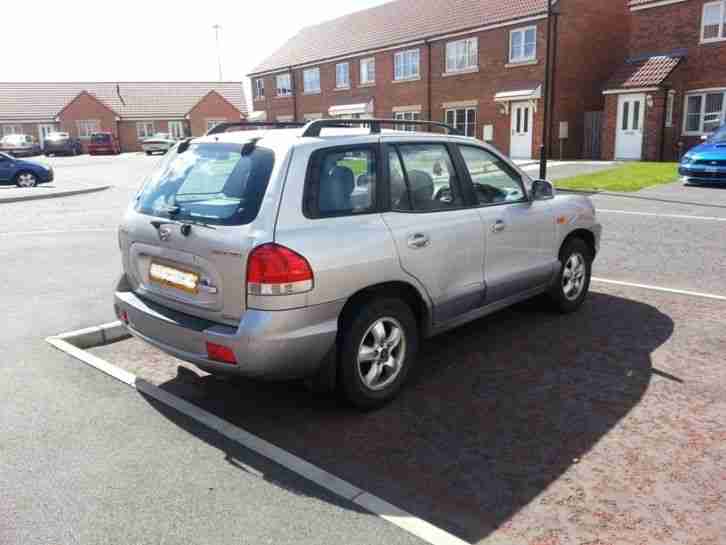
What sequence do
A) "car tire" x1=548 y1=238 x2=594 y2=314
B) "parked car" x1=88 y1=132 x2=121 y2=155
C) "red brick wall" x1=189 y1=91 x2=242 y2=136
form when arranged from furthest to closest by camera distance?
"red brick wall" x1=189 y1=91 x2=242 y2=136 → "parked car" x1=88 y1=132 x2=121 y2=155 → "car tire" x1=548 y1=238 x2=594 y2=314

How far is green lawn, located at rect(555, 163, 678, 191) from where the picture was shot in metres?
17.1

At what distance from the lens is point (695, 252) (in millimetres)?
8812

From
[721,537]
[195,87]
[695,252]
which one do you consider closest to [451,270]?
[721,537]

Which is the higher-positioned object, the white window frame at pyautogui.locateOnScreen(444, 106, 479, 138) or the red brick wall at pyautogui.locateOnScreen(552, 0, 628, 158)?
the red brick wall at pyautogui.locateOnScreen(552, 0, 628, 158)

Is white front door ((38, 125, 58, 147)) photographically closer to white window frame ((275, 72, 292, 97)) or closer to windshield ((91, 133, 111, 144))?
windshield ((91, 133, 111, 144))

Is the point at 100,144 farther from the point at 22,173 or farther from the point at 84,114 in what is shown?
the point at 22,173

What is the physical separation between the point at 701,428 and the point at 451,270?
1.84m

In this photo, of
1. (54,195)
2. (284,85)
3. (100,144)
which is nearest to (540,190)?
(54,195)

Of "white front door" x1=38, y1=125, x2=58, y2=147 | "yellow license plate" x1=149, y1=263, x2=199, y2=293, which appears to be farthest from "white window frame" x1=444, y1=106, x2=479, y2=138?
"white front door" x1=38, y1=125, x2=58, y2=147

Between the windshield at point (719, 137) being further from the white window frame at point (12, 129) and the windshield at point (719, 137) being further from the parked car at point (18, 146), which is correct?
the white window frame at point (12, 129)

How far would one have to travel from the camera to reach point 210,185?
4277 mm

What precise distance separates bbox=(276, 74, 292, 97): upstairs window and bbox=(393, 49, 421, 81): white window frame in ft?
35.2

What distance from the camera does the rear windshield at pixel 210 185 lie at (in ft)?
12.5

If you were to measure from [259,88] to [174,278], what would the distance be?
45.5 metres
